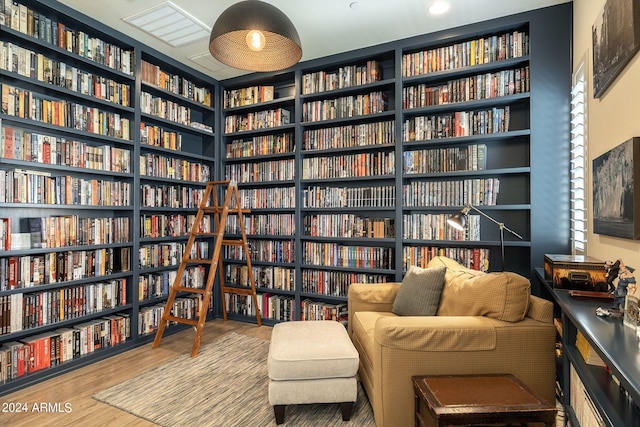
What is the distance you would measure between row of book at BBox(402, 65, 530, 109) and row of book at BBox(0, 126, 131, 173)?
267cm

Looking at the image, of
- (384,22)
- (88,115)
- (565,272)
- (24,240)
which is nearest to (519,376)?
(565,272)

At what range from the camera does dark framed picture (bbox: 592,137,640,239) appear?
1.44m

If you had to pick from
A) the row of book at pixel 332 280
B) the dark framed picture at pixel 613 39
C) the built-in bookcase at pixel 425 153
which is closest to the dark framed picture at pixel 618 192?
the dark framed picture at pixel 613 39

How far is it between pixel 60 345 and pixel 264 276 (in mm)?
1881

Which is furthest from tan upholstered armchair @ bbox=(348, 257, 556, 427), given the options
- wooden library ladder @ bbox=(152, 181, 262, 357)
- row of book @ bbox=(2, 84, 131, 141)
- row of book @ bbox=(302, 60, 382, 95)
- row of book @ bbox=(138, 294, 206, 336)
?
row of book @ bbox=(2, 84, 131, 141)

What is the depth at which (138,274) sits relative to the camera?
3334mm

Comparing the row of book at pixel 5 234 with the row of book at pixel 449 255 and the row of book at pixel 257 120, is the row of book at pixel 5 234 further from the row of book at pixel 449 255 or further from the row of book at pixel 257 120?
the row of book at pixel 449 255

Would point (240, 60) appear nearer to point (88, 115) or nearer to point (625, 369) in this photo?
point (88, 115)

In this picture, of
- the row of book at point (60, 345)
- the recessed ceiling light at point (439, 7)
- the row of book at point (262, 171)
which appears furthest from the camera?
the row of book at point (262, 171)

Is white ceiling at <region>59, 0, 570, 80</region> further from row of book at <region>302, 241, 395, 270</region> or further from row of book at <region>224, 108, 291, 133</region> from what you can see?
row of book at <region>302, 241, 395, 270</region>

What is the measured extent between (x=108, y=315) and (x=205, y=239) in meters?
1.30

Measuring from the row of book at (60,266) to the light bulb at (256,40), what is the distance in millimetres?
2280

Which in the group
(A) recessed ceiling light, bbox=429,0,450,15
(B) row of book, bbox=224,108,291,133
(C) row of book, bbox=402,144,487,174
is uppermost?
(A) recessed ceiling light, bbox=429,0,450,15

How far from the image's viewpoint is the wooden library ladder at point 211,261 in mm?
3191
